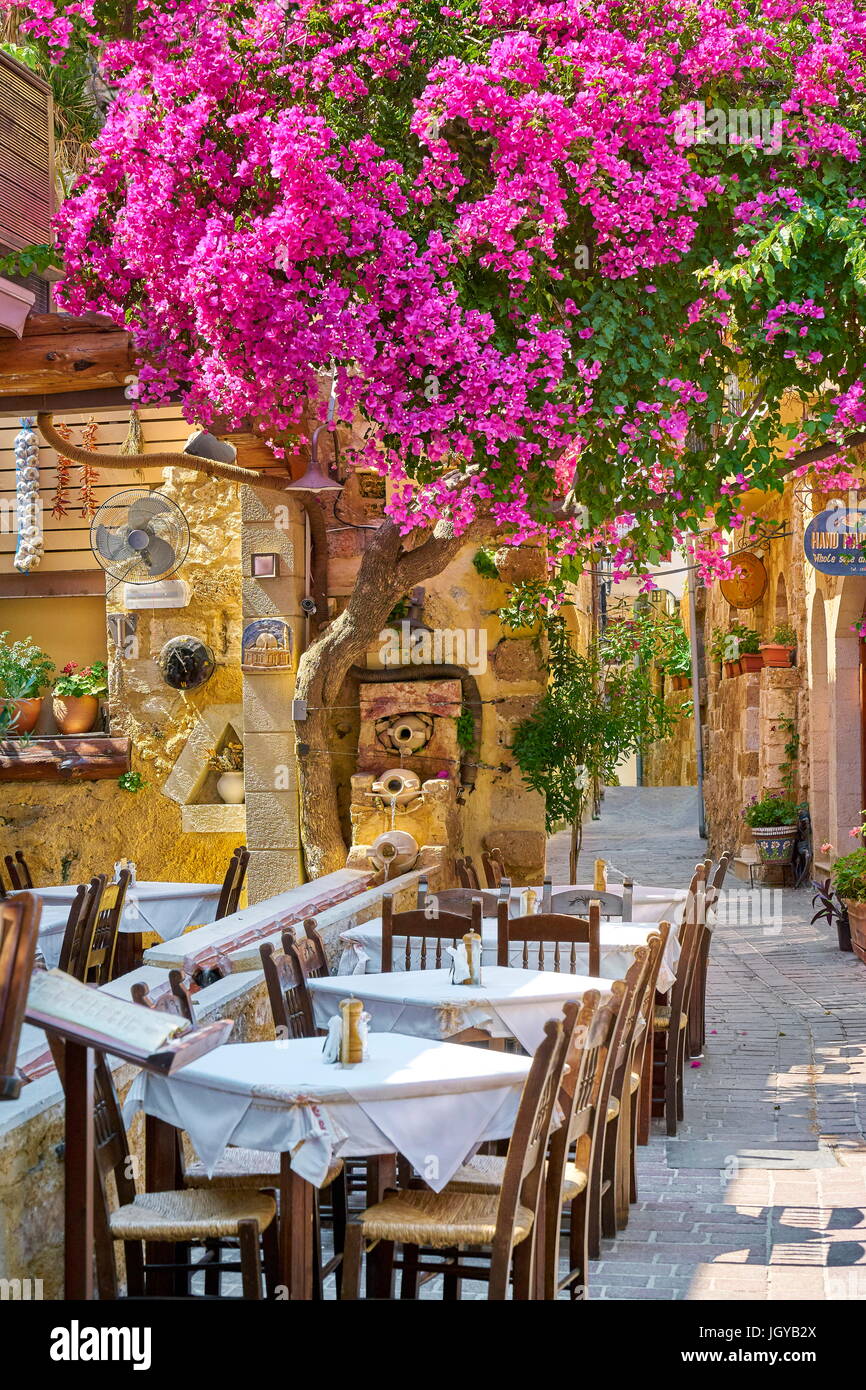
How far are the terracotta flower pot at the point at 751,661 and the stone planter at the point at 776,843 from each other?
203 centimetres

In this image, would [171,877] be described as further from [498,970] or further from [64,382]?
[498,970]

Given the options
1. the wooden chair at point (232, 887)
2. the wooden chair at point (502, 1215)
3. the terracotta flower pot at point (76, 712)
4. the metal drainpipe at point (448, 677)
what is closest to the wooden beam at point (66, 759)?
the terracotta flower pot at point (76, 712)

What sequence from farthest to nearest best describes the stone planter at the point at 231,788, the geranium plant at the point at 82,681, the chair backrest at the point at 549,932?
the geranium plant at the point at 82,681 → the stone planter at the point at 231,788 → the chair backrest at the point at 549,932

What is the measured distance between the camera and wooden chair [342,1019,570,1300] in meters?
3.19

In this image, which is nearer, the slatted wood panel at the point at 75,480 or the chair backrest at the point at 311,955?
the chair backrest at the point at 311,955

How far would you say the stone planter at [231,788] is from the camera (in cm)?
1180

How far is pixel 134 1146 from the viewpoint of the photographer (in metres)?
3.90

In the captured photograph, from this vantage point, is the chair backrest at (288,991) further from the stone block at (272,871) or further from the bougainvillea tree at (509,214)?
the stone block at (272,871)

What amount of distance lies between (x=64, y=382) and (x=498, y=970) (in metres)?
4.05

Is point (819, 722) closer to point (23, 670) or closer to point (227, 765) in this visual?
point (227, 765)

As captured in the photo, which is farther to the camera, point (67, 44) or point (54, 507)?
point (54, 507)

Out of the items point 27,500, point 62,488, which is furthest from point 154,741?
point 62,488

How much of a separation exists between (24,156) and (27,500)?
5.73 meters
